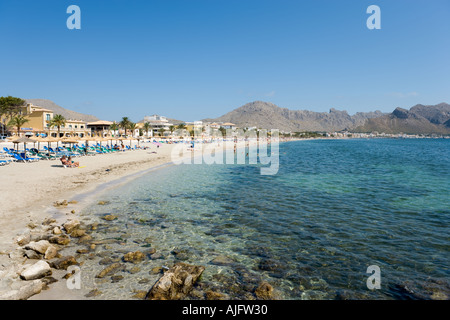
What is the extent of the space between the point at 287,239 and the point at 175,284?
491cm

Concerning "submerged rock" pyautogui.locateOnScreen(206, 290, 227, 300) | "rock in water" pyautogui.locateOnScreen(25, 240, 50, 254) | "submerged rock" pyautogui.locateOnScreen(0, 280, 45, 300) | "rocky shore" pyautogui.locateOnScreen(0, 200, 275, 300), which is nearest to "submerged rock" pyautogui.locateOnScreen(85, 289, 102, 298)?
"rocky shore" pyautogui.locateOnScreen(0, 200, 275, 300)

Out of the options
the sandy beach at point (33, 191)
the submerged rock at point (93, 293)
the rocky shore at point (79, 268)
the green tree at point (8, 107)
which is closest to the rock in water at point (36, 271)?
the rocky shore at point (79, 268)

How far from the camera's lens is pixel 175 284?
6.06 m

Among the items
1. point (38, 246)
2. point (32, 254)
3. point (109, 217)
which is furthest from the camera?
point (109, 217)

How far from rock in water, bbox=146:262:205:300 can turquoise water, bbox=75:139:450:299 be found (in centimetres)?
31

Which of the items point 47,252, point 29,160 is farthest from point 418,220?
point 29,160

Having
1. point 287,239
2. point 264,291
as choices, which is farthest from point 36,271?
point 287,239

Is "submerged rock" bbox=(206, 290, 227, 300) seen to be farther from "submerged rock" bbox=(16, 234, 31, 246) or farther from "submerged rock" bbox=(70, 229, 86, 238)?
"submerged rock" bbox=(16, 234, 31, 246)

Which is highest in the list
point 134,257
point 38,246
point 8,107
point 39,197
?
point 8,107

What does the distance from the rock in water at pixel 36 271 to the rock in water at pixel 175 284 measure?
9.49ft

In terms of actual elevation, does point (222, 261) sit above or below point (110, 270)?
below

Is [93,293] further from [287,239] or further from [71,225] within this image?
[287,239]
